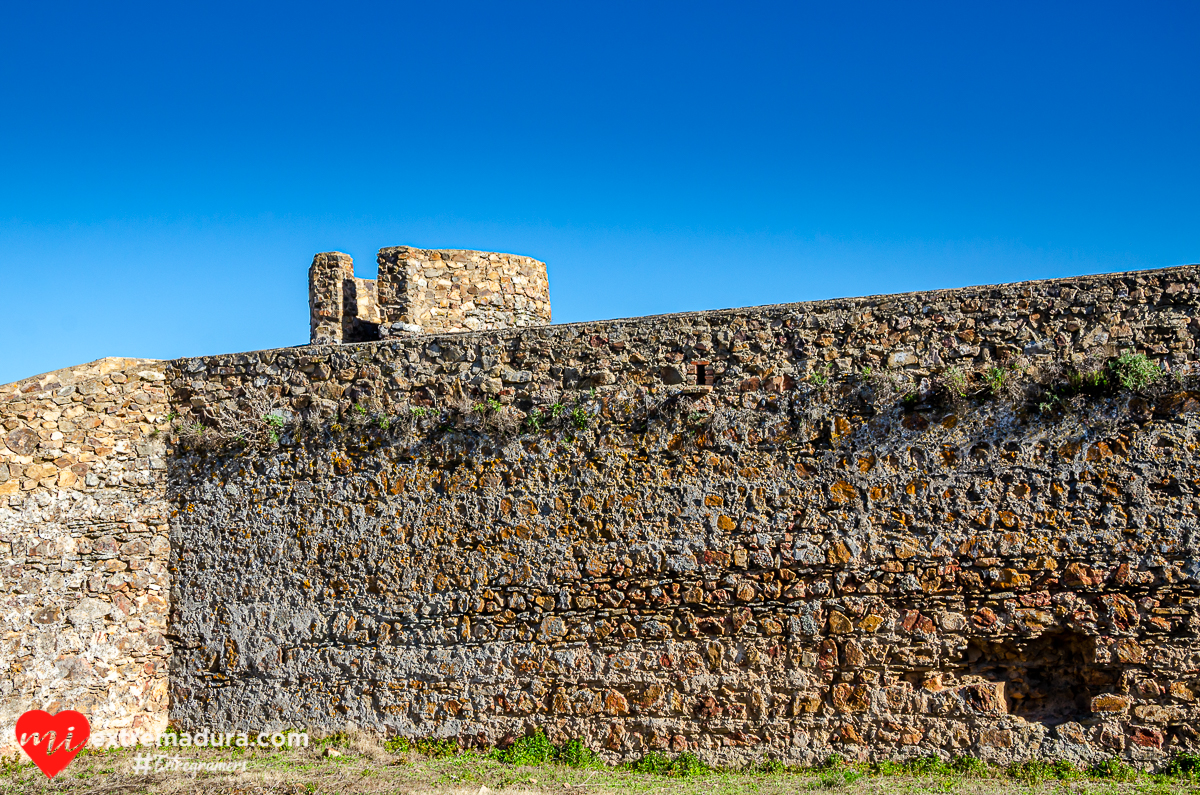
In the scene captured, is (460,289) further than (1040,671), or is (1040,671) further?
(460,289)

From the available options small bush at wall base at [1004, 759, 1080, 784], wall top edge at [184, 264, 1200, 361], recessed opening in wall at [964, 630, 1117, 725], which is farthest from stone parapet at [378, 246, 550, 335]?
small bush at wall base at [1004, 759, 1080, 784]

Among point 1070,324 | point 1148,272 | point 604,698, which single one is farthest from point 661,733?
point 1148,272

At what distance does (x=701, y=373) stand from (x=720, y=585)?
145cm

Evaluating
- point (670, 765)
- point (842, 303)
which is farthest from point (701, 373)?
point (670, 765)

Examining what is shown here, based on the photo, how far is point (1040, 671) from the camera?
242 inches

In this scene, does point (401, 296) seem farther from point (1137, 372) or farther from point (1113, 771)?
point (1113, 771)

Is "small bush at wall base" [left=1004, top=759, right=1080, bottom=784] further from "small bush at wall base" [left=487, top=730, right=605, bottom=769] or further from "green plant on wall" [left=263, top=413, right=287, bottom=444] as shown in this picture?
"green plant on wall" [left=263, top=413, right=287, bottom=444]

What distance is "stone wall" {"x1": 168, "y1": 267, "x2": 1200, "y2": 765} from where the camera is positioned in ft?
19.8

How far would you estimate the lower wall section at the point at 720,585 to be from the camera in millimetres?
6004

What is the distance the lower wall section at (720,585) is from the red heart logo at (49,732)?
2.27ft

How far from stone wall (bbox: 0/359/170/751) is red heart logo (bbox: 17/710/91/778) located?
0.06m

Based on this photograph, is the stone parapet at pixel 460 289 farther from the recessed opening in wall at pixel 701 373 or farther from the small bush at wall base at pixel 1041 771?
the small bush at wall base at pixel 1041 771

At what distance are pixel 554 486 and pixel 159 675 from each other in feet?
11.1

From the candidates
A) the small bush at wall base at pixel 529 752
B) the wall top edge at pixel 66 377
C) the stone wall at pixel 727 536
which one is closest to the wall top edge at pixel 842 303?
the stone wall at pixel 727 536
